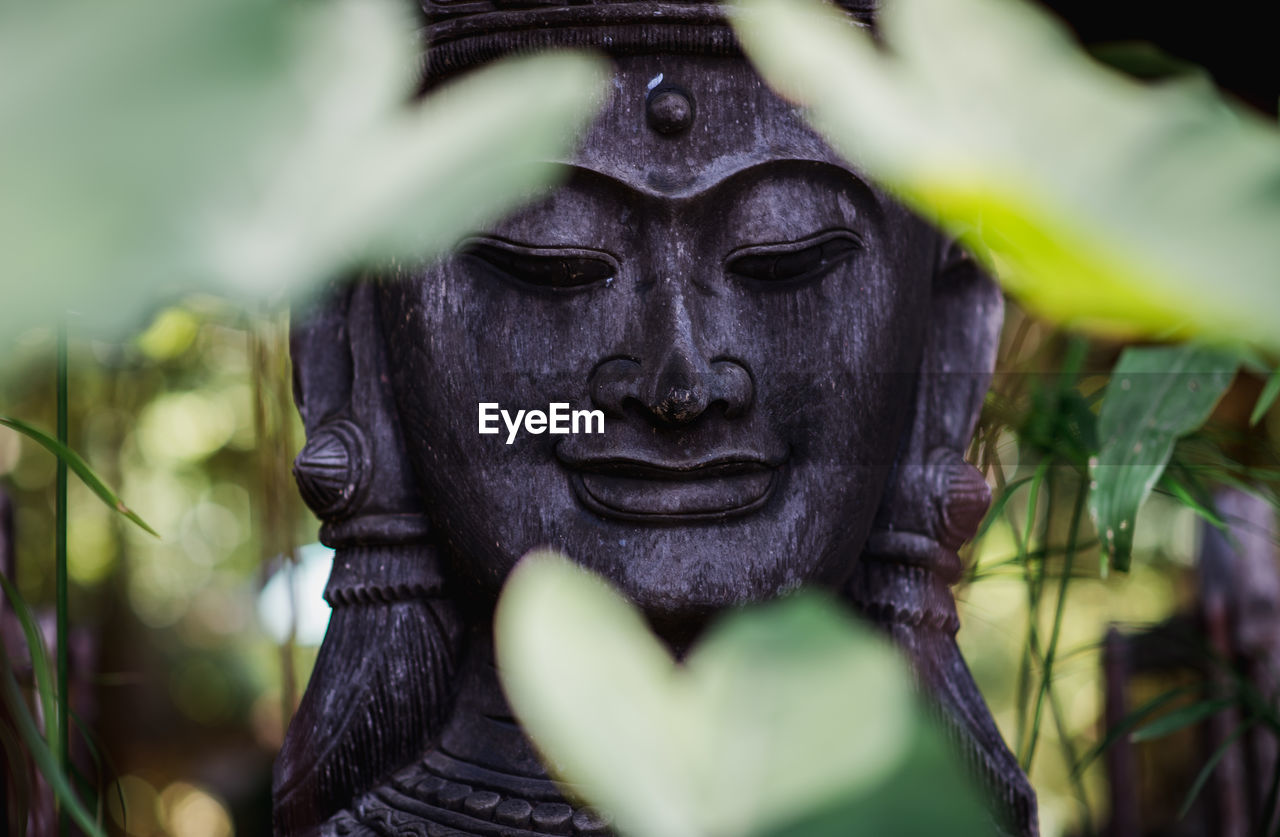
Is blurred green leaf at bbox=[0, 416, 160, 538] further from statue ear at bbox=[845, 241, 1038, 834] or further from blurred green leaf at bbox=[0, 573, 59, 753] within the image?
statue ear at bbox=[845, 241, 1038, 834]

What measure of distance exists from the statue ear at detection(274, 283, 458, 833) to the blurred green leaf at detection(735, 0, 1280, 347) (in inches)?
46.3

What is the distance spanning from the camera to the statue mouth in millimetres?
1190

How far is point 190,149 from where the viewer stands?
164 mm

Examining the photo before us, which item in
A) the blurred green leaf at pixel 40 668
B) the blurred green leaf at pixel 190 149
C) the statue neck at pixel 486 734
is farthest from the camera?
the statue neck at pixel 486 734

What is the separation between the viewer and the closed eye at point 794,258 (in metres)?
1.21

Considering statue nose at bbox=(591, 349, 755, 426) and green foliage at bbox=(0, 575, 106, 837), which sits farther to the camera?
statue nose at bbox=(591, 349, 755, 426)

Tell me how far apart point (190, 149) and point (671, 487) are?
3.43ft

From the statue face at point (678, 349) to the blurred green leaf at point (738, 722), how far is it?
0.94m

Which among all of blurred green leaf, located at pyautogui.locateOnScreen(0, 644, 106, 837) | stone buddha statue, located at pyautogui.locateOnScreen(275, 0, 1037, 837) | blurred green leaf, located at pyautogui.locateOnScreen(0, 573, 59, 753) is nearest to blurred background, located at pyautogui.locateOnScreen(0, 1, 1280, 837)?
stone buddha statue, located at pyautogui.locateOnScreen(275, 0, 1037, 837)

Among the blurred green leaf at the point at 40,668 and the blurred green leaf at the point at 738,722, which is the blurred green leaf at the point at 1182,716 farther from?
the blurred green leaf at the point at 738,722

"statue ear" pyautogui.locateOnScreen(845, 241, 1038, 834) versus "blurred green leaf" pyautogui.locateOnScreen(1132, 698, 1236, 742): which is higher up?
"statue ear" pyautogui.locateOnScreen(845, 241, 1038, 834)

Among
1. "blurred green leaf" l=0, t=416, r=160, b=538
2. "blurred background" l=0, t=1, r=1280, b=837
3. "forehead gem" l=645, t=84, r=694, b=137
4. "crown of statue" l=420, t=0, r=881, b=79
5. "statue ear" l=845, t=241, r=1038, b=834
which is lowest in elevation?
"blurred background" l=0, t=1, r=1280, b=837

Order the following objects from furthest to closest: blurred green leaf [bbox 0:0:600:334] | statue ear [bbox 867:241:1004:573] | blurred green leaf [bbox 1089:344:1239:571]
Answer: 1. statue ear [bbox 867:241:1004:573]
2. blurred green leaf [bbox 1089:344:1239:571]
3. blurred green leaf [bbox 0:0:600:334]

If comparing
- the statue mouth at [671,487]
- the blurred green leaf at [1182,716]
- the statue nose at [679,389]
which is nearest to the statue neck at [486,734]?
the statue mouth at [671,487]
